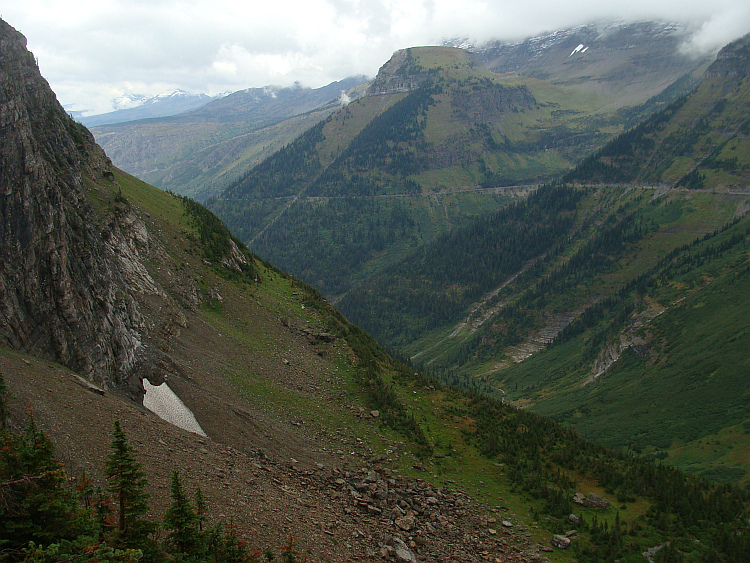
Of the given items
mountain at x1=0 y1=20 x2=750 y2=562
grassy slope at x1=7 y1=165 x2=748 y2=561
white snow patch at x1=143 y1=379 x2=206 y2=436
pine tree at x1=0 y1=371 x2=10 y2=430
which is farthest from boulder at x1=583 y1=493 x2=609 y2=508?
pine tree at x1=0 y1=371 x2=10 y2=430

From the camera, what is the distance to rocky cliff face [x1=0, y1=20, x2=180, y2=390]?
3091 centimetres

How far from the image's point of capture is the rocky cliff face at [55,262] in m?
30.9

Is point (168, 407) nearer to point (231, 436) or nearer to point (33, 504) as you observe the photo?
point (231, 436)

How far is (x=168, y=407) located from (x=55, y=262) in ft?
42.7

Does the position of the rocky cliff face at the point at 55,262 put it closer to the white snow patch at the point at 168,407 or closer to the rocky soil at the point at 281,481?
the white snow patch at the point at 168,407

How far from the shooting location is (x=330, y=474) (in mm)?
34812

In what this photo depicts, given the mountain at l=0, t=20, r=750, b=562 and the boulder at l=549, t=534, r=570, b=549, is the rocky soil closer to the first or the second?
the mountain at l=0, t=20, r=750, b=562

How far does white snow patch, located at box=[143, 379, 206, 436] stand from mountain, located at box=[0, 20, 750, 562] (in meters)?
0.34

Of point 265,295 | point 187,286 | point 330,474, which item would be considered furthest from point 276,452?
point 265,295

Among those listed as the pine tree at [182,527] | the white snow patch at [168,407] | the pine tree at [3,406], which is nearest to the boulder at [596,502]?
the white snow patch at [168,407]

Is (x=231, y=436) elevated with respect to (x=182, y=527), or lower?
lower

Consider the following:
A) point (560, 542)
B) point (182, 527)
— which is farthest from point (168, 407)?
point (560, 542)

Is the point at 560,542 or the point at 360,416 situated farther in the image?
the point at 360,416

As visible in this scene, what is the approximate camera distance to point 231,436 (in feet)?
115
